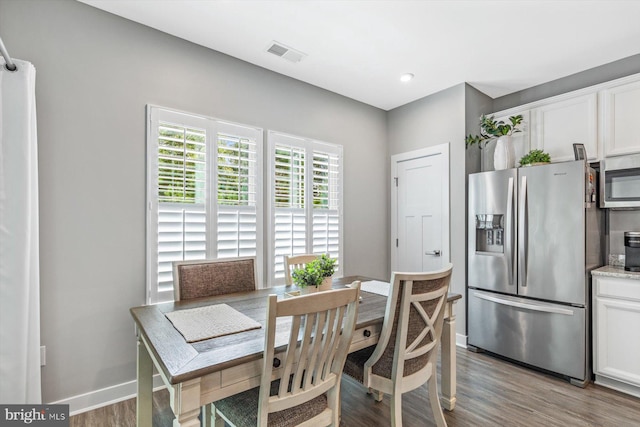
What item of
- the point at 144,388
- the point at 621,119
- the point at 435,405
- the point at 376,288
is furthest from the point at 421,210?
the point at 144,388

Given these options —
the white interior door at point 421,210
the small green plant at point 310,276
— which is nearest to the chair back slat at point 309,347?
the small green plant at point 310,276

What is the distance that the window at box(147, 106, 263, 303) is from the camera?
2.46 meters

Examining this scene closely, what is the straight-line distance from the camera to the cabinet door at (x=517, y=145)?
3.34 m

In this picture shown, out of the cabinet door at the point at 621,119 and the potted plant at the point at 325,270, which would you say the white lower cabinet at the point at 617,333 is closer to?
the cabinet door at the point at 621,119

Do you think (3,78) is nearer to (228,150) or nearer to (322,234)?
(228,150)

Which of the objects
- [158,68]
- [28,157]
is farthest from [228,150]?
[28,157]

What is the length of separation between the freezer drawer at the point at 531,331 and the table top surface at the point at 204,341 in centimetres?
163

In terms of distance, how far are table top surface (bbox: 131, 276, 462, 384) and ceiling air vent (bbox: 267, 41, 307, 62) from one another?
2.08m

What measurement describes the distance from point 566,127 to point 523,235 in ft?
3.77

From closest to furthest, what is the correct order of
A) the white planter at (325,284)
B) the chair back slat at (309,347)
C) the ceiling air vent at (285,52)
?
the chair back slat at (309,347)
the white planter at (325,284)
the ceiling air vent at (285,52)

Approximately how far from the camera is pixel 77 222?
2.18 meters

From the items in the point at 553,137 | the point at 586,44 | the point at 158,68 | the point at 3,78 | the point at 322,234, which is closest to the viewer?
the point at 3,78

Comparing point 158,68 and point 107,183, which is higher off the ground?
point 158,68

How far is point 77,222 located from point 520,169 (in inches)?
142
